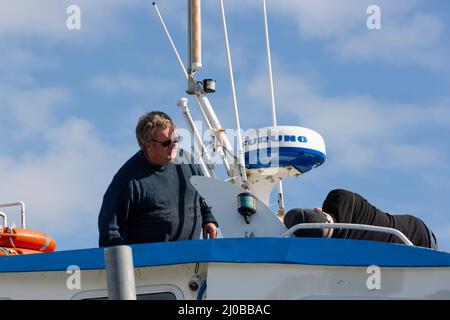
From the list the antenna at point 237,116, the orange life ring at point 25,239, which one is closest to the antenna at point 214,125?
the antenna at point 237,116

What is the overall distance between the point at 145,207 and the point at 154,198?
9cm

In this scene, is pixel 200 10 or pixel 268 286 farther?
pixel 200 10

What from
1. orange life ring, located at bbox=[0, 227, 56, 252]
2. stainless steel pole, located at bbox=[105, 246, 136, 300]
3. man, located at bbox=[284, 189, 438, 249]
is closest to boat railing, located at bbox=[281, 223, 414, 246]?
man, located at bbox=[284, 189, 438, 249]

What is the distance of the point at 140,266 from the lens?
656 centimetres

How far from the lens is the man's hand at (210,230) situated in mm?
8070

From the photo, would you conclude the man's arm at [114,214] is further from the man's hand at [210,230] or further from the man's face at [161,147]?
the man's hand at [210,230]

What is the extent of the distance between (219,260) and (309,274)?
0.53 metres

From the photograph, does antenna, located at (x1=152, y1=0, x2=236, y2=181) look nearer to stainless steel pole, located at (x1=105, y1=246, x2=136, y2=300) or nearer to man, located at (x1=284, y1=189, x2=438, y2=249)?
man, located at (x1=284, y1=189, x2=438, y2=249)

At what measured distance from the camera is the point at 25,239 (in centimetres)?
943

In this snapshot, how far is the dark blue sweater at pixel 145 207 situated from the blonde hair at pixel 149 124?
0.44 ft

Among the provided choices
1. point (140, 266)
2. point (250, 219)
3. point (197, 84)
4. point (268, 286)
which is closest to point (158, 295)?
point (140, 266)
